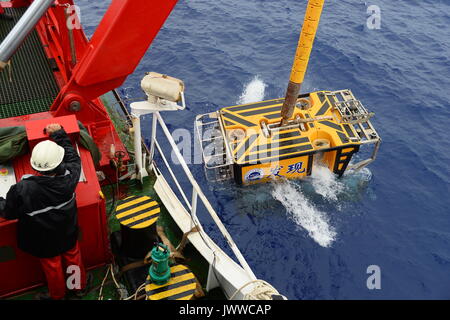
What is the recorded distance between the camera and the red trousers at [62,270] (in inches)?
221

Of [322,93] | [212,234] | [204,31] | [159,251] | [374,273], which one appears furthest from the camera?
[204,31]

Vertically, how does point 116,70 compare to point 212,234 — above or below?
above

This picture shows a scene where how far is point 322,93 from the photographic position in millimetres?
13609

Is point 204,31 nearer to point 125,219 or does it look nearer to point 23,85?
point 23,85

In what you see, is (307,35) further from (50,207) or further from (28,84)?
(50,207)

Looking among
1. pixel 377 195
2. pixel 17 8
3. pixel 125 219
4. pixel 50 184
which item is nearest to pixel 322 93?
pixel 377 195

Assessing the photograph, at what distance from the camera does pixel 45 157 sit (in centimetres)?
498

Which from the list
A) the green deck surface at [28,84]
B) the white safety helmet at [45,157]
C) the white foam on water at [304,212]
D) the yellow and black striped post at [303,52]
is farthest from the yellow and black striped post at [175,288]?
the yellow and black striped post at [303,52]

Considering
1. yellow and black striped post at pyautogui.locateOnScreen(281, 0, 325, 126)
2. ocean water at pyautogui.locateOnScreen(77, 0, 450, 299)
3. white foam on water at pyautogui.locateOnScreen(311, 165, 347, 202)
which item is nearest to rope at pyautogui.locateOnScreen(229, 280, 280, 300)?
ocean water at pyautogui.locateOnScreen(77, 0, 450, 299)

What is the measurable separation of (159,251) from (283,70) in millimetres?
14482

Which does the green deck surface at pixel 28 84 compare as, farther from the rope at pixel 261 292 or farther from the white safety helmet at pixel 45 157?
the rope at pixel 261 292

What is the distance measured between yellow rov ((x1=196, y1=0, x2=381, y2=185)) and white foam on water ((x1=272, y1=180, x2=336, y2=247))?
0.44 meters

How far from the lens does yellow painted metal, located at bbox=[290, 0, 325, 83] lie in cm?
963

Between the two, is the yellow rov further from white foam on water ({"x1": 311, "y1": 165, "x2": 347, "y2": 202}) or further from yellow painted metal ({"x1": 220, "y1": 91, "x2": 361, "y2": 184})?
white foam on water ({"x1": 311, "y1": 165, "x2": 347, "y2": 202})
